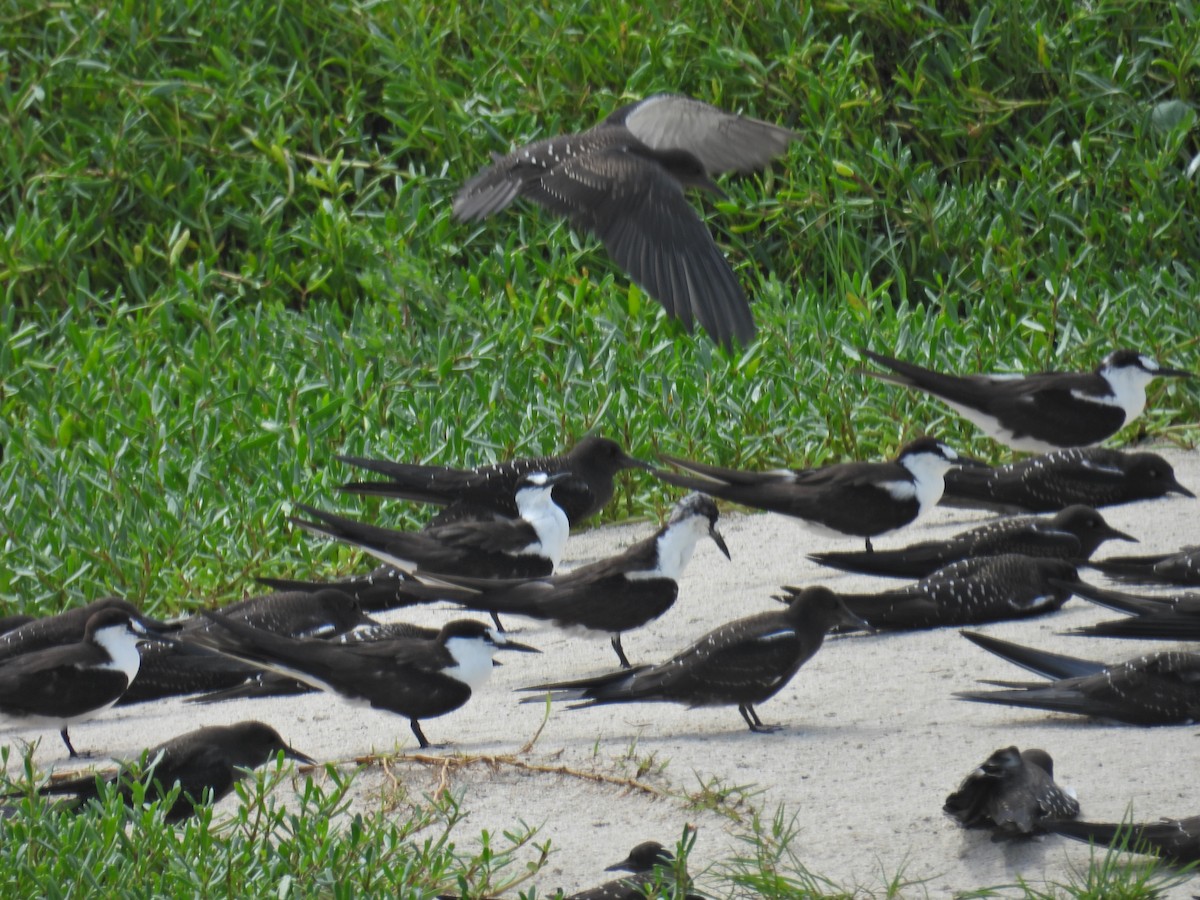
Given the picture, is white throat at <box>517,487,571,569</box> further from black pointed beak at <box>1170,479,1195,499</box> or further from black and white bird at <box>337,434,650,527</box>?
black pointed beak at <box>1170,479,1195,499</box>

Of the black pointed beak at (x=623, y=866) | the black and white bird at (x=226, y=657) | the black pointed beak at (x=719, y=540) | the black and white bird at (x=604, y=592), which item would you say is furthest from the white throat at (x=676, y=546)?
the black pointed beak at (x=623, y=866)

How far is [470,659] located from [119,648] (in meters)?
0.93

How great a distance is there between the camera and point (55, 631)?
511 centimetres

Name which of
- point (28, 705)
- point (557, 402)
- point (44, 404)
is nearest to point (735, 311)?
point (557, 402)

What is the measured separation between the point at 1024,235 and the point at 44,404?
444cm

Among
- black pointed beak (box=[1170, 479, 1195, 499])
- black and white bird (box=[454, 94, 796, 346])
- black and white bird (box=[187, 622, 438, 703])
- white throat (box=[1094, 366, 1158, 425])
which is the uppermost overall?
black and white bird (box=[454, 94, 796, 346])

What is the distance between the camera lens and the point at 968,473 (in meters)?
6.21

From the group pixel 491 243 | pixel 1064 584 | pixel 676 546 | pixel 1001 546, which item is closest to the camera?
pixel 1064 584

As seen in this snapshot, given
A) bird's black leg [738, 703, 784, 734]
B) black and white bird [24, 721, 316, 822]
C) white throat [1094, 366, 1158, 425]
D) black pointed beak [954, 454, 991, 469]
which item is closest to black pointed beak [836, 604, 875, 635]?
bird's black leg [738, 703, 784, 734]

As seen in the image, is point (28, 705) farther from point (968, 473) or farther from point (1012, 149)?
point (1012, 149)

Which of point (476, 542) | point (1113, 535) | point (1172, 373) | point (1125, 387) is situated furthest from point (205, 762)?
point (1172, 373)

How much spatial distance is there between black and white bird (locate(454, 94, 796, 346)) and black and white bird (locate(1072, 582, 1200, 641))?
1283mm

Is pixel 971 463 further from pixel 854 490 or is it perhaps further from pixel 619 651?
pixel 619 651

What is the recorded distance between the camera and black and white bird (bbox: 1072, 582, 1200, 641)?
15.2ft
